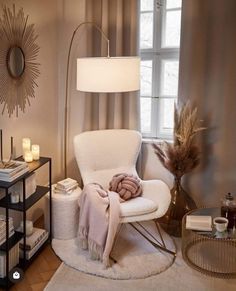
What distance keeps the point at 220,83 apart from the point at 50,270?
6.51 feet

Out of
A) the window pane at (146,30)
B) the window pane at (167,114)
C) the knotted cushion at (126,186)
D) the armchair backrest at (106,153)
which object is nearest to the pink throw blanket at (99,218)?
the knotted cushion at (126,186)

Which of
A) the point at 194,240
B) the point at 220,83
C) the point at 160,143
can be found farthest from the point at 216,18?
the point at 194,240

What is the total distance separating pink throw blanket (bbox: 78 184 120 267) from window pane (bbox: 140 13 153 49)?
145 centimetres

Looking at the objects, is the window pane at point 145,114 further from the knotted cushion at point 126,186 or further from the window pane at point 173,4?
the window pane at point 173,4

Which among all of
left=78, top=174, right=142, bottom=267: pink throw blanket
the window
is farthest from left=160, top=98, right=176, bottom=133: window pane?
left=78, top=174, right=142, bottom=267: pink throw blanket

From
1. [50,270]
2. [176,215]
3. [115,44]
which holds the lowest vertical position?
[50,270]

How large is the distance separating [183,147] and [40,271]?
56.6 inches

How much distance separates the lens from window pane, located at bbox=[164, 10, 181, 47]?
325cm

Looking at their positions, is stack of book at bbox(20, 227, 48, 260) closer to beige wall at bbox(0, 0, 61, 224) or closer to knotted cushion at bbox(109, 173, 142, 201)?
beige wall at bbox(0, 0, 61, 224)

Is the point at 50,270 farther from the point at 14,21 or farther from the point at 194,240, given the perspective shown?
the point at 14,21

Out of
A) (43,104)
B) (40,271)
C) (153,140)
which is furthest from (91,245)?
(43,104)

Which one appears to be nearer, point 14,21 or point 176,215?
point 14,21

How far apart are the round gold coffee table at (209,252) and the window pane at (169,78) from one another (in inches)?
46.6

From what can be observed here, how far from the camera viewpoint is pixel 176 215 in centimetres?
314
